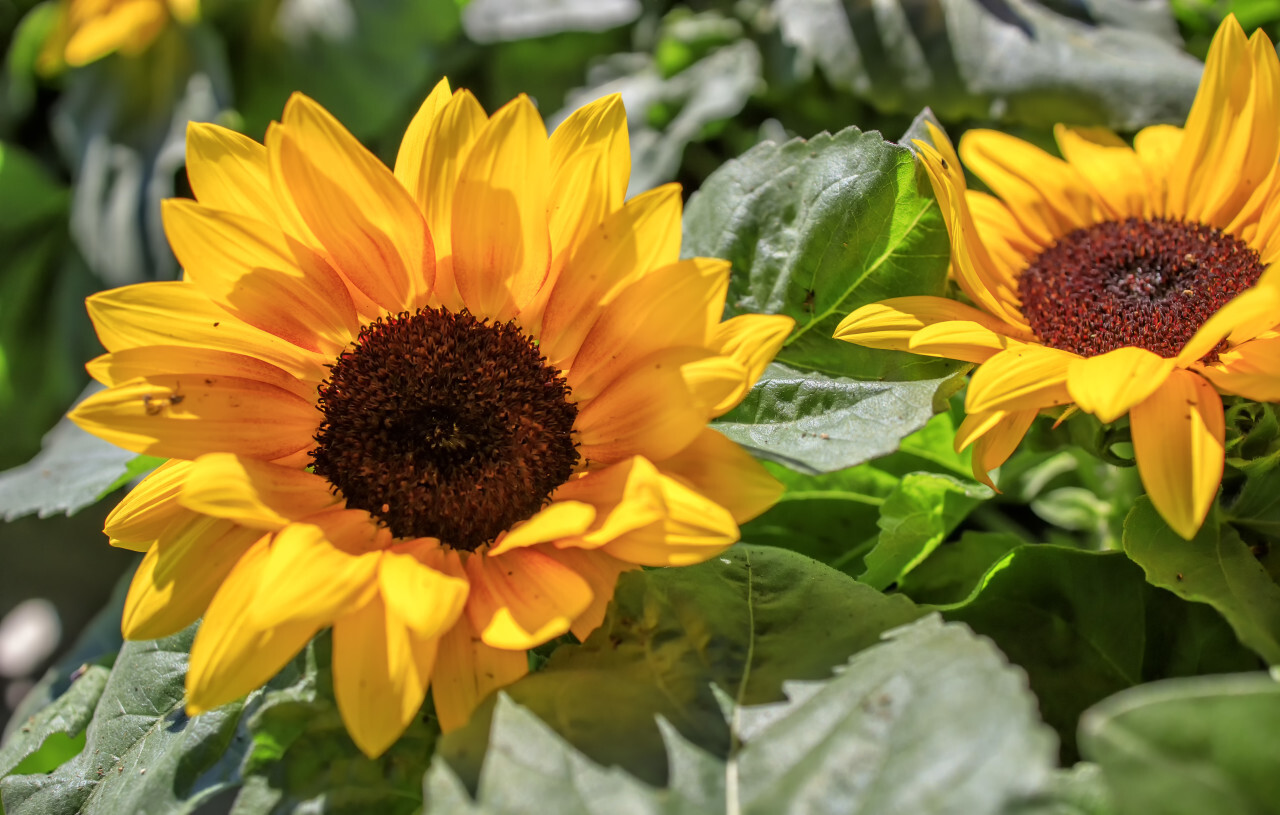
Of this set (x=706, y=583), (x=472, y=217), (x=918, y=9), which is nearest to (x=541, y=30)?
(x=918, y=9)

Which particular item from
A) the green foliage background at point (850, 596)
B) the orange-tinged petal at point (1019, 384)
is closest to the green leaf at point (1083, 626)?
the green foliage background at point (850, 596)

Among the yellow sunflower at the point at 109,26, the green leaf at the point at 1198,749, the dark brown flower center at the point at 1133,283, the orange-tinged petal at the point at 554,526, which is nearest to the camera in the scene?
the green leaf at the point at 1198,749

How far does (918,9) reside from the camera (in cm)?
82

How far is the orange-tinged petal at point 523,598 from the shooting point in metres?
0.39

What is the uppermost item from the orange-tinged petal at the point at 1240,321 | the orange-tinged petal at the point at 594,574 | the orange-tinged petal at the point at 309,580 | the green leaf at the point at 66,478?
the orange-tinged petal at the point at 1240,321

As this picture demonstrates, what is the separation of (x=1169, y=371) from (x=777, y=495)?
0.18 m

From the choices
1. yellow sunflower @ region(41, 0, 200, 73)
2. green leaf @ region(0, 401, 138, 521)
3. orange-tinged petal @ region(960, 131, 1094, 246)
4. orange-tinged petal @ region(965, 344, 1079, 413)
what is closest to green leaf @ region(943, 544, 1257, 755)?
orange-tinged petal @ region(965, 344, 1079, 413)

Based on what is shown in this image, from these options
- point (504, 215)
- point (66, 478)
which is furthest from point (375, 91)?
point (504, 215)

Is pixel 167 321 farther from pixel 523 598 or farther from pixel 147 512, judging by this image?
pixel 523 598

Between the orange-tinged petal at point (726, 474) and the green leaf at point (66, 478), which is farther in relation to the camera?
the green leaf at point (66, 478)

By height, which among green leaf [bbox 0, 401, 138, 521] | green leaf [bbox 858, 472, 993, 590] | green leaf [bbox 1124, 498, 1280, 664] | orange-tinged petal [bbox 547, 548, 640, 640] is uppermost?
orange-tinged petal [bbox 547, 548, 640, 640]

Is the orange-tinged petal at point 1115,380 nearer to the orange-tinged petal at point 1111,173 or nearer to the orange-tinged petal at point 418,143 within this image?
the orange-tinged petal at point 1111,173

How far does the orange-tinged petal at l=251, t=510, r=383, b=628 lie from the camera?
37 centimetres

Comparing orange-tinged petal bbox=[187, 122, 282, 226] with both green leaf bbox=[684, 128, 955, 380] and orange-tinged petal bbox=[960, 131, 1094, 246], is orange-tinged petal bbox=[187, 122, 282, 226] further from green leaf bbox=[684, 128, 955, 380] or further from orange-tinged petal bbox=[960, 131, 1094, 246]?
orange-tinged petal bbox=[960, 131, 1094, 246]
